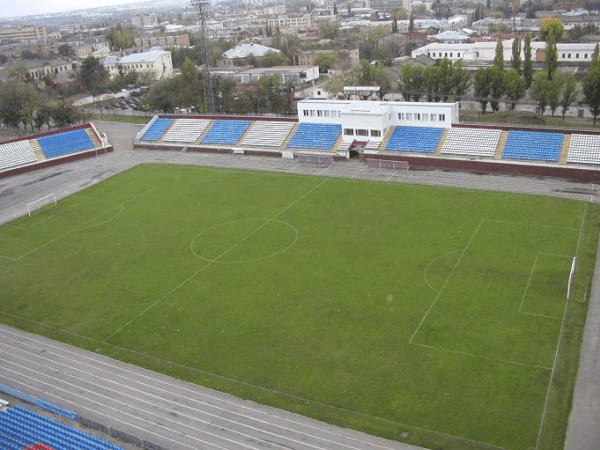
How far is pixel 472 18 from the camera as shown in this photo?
191 m

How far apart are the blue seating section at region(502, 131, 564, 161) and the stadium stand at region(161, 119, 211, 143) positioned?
2990cm

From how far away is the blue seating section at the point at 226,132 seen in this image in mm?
55844

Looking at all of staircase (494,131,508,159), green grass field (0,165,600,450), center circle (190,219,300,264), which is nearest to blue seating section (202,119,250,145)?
green grass field (0,165,600,450)

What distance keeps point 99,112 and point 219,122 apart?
110ft

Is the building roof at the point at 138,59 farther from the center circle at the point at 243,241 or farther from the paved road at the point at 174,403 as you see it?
the paved road at the point at 174,403

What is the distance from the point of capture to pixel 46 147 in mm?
56438

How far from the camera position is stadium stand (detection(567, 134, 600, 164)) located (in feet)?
136

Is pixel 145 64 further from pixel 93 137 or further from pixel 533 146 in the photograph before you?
pixel 533 146

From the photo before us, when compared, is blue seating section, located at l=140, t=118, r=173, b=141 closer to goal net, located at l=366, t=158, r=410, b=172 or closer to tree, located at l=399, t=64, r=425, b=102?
goal net, located at l=366, t=158, r=410, b=172

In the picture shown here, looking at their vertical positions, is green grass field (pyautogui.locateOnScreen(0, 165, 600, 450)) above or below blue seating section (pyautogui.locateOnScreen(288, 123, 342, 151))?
below

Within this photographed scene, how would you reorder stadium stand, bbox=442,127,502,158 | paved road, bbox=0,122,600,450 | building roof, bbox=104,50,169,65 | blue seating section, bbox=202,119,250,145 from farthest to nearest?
building roof, bbox=104,50,169,65, blue seating section, bbox=202,119,250,145, stadium stand, bbox=442,127,502,158, paved road, bbox=0,122,600,450

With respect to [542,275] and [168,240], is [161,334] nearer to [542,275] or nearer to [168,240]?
[168,240]

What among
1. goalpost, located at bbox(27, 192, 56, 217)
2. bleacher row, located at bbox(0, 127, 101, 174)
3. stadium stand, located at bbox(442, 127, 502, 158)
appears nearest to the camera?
goalpost, located at bbox(27, 192, 56, 217)

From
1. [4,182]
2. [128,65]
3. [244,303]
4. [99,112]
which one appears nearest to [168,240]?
[244,303]
